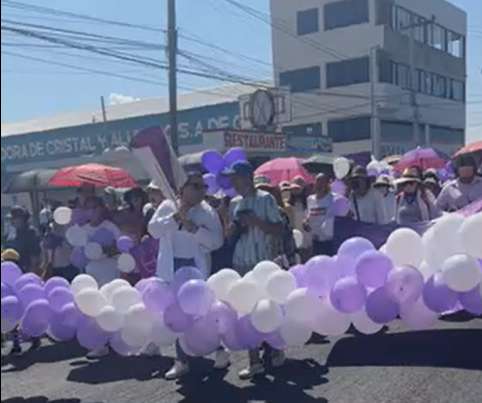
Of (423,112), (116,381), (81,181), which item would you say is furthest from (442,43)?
(116,381)

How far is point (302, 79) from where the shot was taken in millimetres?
42406

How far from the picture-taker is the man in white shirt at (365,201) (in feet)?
25.4

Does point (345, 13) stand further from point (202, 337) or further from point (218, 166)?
point (202, 337)

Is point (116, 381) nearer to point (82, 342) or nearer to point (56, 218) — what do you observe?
point (82, 342)

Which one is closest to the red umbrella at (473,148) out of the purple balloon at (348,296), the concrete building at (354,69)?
the purple balloon at (348,296)

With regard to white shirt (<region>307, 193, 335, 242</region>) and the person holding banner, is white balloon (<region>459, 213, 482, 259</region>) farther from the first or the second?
white shirt (<region>307, 193, 335, 242</region>)

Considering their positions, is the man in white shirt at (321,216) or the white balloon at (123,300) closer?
the white balloon at (123,300)

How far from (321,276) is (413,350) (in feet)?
4.01

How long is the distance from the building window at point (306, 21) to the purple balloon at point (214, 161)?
37100 millimetres

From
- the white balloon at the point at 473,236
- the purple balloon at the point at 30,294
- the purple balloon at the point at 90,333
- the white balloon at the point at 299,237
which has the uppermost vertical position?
the white balloon at the point at 473,236

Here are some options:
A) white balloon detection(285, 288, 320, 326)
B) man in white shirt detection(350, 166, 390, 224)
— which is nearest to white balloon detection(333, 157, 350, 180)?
man in white shirt detection(350, 166, 390, 224)

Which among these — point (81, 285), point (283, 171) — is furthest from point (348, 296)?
point (283, 171)

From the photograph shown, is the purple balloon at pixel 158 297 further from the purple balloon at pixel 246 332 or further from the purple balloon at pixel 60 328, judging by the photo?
the purple balloon at pixel 60 328

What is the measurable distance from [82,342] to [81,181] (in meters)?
3.70
